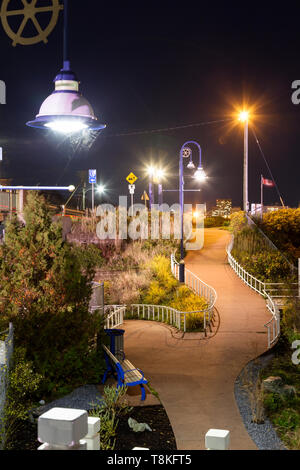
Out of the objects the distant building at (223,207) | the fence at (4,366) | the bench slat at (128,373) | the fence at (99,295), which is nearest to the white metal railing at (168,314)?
the fence at (99,295)

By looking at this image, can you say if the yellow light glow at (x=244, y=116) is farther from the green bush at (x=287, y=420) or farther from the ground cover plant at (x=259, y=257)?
the green bush at (x=287, y=420)

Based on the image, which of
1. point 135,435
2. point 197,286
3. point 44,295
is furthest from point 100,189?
point 135,435

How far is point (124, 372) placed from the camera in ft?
31.2

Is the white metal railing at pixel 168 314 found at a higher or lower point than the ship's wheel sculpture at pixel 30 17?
lower

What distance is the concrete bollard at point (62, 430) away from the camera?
3.09 metres

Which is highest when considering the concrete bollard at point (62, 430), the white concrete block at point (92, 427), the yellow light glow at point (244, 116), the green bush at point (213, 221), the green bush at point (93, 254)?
the yellow light glow at point (244, 116)

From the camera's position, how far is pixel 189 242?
37000 millimetres

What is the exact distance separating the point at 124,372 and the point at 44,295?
2062 millimetres

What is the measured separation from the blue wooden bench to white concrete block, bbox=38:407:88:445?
19.5ft

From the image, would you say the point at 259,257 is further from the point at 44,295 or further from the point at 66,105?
the point at 66,105

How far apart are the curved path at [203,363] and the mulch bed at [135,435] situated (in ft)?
0.52

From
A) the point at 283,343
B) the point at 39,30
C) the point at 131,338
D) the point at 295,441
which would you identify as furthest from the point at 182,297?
the point at 39,30

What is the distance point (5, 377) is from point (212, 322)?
10.7m

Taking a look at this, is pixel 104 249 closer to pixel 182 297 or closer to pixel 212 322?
pixel 182 297
